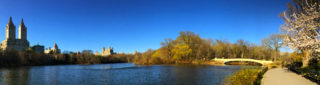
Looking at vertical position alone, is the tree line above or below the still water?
above

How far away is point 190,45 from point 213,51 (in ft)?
34.5

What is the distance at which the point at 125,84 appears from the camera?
61.4 feet

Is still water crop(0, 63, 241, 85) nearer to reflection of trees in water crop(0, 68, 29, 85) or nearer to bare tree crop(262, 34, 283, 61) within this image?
reflection of trees in water crop(0, 68, 29, 85)

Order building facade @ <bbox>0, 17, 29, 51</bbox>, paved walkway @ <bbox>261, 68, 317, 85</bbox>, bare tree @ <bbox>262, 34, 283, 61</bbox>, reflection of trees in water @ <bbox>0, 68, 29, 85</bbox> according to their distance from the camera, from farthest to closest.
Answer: building facade @ <bbox>0, 17, 29, 51</bbox> < bare tree @ <bbox>262, 34, 283, 61</bbox> < reflection of trees in water @ <bbox>0, 68, 29, 85</bbox> < paved walkway @ <bbox>261, 68, 317, 85</bbox>

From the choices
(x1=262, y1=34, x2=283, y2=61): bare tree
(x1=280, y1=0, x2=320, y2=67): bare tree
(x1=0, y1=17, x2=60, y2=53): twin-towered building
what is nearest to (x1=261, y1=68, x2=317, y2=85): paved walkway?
(x1=280, y1=0, x2=320, y2=67): bare tree

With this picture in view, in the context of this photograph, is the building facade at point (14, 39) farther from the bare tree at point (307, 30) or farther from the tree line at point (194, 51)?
the bare tree at point (307, 30)

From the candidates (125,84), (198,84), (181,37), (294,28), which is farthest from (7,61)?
(294,28)

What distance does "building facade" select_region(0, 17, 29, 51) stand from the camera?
13375cm

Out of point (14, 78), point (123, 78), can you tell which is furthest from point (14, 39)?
point (123, 78)

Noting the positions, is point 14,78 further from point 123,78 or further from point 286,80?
point 286,80

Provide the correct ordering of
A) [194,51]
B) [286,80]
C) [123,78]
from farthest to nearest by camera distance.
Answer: [194,51] → [123,78] → [286,80]

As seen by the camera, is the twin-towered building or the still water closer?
the still water

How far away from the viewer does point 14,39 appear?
455ft

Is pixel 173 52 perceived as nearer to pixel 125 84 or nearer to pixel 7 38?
pixel 125 84
